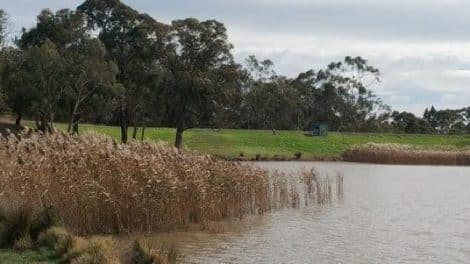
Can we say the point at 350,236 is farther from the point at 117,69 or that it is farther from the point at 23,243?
the point at 117,69

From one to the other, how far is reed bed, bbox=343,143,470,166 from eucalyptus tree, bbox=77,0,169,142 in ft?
73.5

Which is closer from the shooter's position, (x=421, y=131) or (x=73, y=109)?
(x=73, y=109)

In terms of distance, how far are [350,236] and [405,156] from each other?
45321 millimetres

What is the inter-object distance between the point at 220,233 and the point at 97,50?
3739cm

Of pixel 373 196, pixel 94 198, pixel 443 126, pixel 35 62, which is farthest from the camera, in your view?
pixel 443 126

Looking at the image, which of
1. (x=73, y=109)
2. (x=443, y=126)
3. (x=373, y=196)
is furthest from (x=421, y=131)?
(x=373, y=196)

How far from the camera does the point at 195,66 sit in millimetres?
60250

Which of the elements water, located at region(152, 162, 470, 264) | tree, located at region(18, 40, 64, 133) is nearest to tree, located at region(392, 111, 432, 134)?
tree, located at region(18, 40, 64, 133)

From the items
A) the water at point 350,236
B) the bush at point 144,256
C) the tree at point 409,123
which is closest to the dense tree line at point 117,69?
the water at point 350,236

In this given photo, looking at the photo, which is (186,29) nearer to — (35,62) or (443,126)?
(35,62)

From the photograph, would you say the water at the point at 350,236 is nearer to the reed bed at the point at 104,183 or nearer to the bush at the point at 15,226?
the reed bed at the point at 104,183

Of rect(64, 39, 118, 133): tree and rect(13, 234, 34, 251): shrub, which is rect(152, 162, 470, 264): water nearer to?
rect(13, 234, 34, 251): shrub

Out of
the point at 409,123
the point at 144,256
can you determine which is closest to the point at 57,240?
the point at 144,256

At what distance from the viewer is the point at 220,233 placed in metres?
→ 18.2
